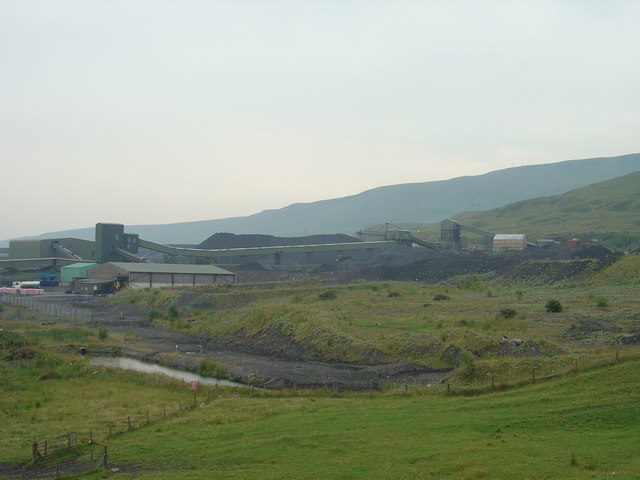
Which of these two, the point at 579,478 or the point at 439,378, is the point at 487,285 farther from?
the point at 579,478

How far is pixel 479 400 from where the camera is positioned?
22828 millimetres

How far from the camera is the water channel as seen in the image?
36000 mm

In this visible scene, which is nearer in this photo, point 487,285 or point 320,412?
point 320,412

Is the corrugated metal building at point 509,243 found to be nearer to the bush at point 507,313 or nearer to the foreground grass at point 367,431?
the bush at point 507,313

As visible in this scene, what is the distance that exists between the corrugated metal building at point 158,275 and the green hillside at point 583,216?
73446 millimetres

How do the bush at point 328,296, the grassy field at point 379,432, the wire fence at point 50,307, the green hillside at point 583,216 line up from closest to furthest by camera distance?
the grassy field at point 379,432
the wire fence at point 50,307
the bush at point 328,296
the green hillside at point 583,216

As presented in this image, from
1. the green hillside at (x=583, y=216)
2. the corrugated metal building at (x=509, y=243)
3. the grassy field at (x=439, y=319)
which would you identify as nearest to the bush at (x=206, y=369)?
the grassy field at (x=439, y=319)

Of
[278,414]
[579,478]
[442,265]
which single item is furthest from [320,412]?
[442,265]

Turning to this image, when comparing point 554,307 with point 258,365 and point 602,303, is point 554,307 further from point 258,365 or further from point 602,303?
point 258,365

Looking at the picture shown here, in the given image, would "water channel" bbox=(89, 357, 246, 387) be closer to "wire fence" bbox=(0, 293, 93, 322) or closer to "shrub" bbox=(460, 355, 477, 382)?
"shrub" bbox=(460, 355, 477, 382)

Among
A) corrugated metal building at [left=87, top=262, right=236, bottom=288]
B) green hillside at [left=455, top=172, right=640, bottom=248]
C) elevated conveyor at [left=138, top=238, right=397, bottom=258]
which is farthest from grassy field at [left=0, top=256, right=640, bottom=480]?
green hillside at [left=455, top=172, right=640, bottom=248]

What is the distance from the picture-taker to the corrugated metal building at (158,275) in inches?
3450

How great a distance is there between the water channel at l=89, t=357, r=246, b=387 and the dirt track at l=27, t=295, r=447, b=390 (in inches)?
29.3

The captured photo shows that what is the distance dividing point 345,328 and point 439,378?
14976 millimetres
